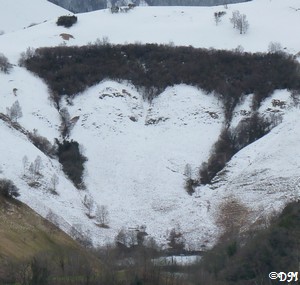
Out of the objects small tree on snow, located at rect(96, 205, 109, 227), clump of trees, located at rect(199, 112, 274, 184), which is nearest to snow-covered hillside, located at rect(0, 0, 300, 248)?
small tree on snow, located at rect(96, 205, 109, 227)

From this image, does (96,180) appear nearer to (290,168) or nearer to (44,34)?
(290,168)

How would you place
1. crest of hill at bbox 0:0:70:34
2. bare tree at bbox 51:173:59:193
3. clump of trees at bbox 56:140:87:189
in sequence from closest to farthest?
bare tree at bbox 51:173:59:193, clump of trees at bbox 56:140:87:189, crest of hill at bbox 0:0:70:34

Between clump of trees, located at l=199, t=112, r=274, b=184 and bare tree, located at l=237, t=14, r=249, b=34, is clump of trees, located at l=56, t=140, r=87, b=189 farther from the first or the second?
bare tree, located at l=237, t=14, r=249, b=34

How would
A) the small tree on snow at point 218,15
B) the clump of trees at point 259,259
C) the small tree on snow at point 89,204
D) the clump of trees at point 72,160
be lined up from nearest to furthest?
the clump of trees at point 259,259
the small tree on snow at point 89,204
the clump of trees at point 72,160
the small tree on snow at point 218,15

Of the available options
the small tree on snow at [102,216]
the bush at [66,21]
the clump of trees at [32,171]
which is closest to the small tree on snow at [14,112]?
the clump of trees at [32,171]

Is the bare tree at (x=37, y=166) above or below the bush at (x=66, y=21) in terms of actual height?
below

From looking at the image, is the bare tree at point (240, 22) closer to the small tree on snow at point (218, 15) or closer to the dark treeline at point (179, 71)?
the small tree on snow at point (218, 15)

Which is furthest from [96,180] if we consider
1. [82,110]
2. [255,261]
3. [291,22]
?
[291,22]
